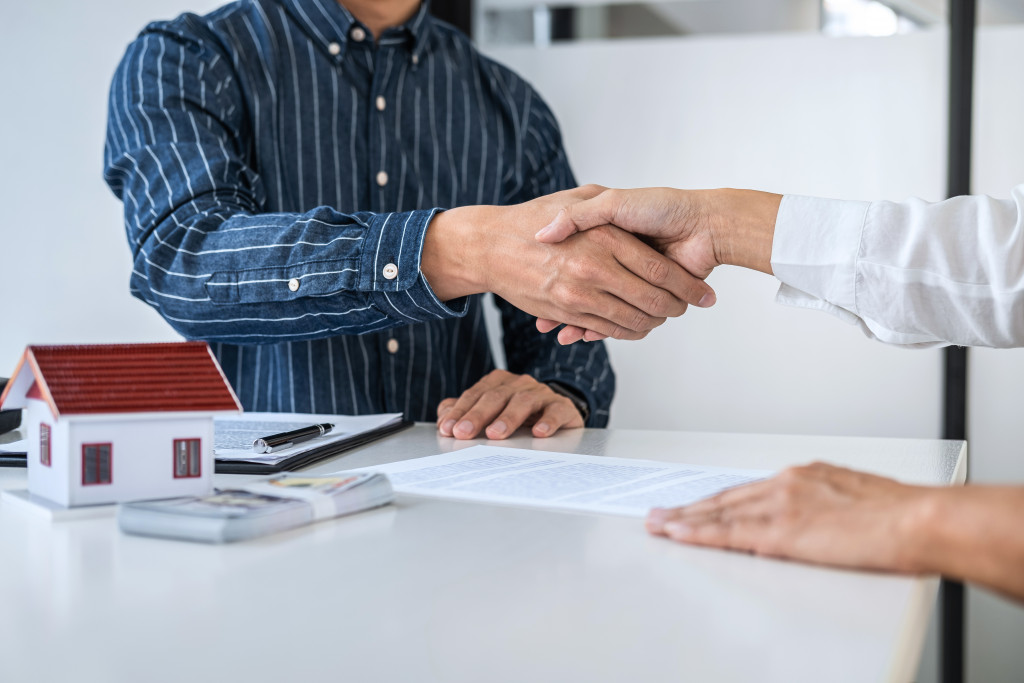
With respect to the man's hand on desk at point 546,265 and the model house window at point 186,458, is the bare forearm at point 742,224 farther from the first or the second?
the model house window at point 186,458

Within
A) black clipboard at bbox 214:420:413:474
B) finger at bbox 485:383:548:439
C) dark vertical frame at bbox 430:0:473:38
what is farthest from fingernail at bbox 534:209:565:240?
dark vertical frame at bbox 430:0:473:38

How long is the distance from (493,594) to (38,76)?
2123 mm

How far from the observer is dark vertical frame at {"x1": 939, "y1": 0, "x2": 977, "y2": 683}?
1.88 meters

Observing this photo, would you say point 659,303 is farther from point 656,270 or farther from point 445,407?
point 445,407

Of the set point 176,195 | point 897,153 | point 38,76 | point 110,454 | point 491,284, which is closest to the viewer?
point 110,454

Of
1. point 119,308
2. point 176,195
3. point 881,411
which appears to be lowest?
point 881,411

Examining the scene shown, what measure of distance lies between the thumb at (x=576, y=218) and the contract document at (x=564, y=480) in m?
0.29

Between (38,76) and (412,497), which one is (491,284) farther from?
(38,76)

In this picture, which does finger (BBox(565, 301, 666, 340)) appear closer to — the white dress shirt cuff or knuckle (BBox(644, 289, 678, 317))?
knuckle (BBox(644, 289, 678, 317))

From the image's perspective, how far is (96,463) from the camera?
69 cm

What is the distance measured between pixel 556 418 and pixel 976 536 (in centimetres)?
70

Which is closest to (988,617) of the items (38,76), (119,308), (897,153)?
(897,153)

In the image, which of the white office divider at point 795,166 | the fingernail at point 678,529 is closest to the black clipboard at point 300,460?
the fingernail at point 678,529

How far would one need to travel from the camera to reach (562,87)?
2.21 metres
